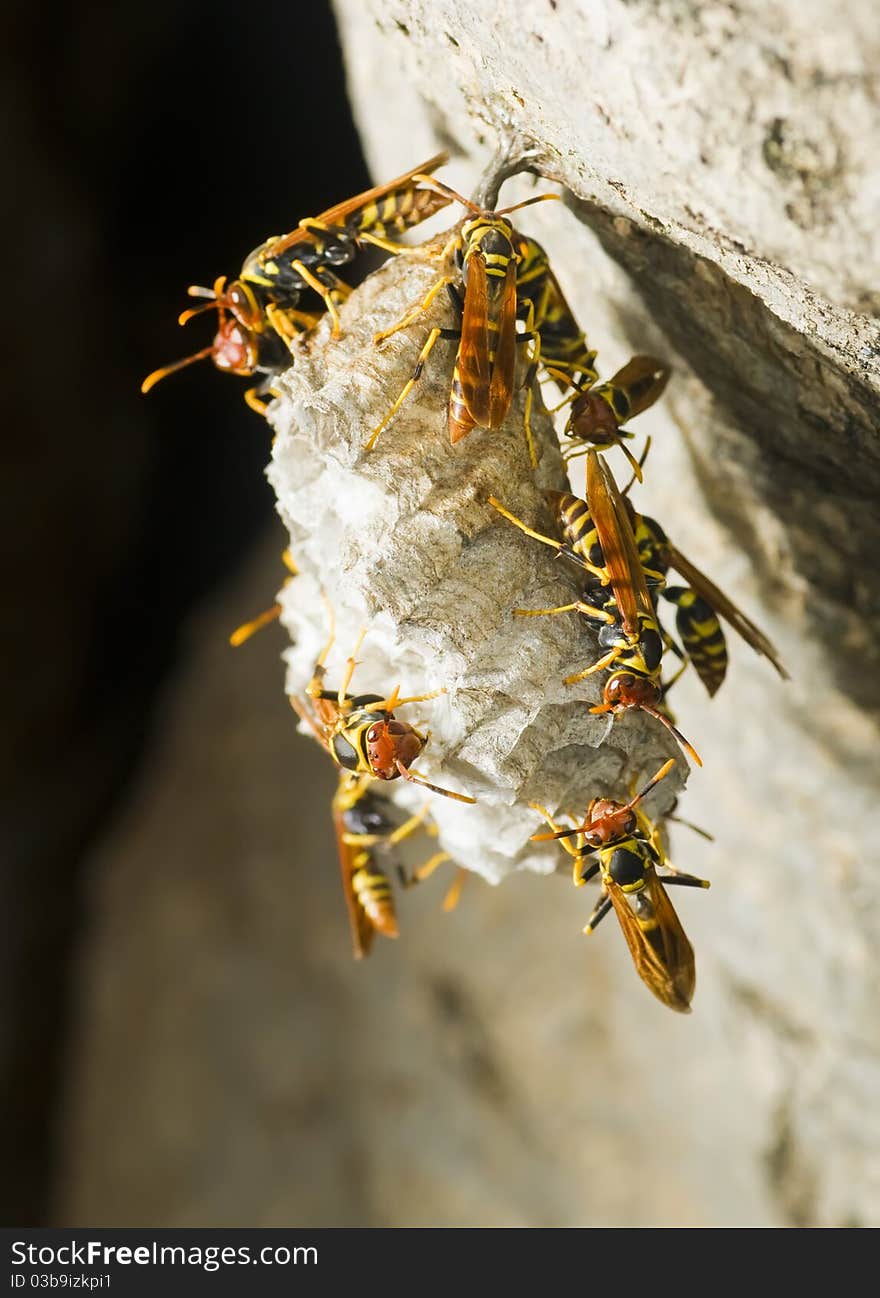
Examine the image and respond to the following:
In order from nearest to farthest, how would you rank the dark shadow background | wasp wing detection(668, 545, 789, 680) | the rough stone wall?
the rough stone wall < wasp wing detection(668, 545, 789, 680) < the dark shadow background

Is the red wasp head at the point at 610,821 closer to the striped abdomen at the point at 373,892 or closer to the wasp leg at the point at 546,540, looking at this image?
Answer: the wasp leg at the point at 546,540

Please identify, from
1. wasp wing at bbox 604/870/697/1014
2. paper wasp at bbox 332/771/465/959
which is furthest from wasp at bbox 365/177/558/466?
paper wasp at bbox 332/771/465/959

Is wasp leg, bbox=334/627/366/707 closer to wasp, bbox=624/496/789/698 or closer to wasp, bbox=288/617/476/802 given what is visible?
wasp, bbox=288/617/476/802

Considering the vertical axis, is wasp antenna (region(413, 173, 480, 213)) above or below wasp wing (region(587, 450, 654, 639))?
above

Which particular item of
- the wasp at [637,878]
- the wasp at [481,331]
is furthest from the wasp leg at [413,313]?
the wasp at [637,878]

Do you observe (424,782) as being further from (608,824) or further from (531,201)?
(531,201)

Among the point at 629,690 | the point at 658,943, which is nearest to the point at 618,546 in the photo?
the point at 629,690
